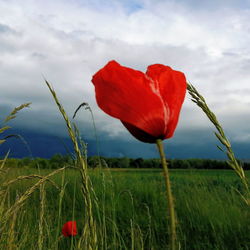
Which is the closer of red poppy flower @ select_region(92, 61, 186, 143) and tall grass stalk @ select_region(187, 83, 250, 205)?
red poppy flower @ select_region(92, 61, 186, 143)

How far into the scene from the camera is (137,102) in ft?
2.32

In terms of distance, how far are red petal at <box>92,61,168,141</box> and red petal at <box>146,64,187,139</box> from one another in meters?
0.02

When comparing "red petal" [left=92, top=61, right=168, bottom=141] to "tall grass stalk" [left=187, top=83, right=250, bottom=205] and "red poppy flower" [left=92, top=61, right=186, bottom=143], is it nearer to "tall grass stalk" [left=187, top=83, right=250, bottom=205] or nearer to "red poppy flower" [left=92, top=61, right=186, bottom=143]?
"red poppy flower" [left=92, top=61, right=186, bottom=143]

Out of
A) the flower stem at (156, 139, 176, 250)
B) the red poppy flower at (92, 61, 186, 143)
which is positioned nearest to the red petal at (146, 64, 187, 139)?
the red poppy flower at (92, 61, 186, 143)

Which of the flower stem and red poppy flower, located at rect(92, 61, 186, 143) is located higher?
red poppy flower, located at rect(92, 61, 186, 143)

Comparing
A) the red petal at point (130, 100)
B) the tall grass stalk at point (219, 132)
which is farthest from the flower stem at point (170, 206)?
the tall grass stalk at point (219, 132)

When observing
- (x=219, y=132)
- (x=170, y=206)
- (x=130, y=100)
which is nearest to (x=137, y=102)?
(x=130, y=100)

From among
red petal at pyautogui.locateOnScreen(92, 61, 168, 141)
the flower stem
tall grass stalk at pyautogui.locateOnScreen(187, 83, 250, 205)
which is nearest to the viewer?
the flower stem

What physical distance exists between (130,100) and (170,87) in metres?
0.12

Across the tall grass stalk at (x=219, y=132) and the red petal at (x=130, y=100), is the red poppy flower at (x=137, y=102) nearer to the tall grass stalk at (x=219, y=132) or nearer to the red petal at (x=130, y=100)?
the red petal at (x=130, y=100)

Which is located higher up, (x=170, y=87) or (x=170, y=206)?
(x=170, y=87)

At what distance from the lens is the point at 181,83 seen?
2.69ft

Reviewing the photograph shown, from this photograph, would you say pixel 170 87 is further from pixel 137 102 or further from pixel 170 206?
pixel 170 206

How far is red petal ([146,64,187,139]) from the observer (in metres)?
0.73
